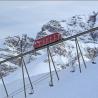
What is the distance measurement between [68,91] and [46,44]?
24.7 ft

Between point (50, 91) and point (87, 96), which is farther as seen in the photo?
point (50, 91)

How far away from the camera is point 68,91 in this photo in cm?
3300

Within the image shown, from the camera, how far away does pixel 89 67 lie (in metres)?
36.6

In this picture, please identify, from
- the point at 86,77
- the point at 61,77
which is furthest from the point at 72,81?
the point at 61,77

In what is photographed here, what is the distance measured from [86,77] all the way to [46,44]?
689cm

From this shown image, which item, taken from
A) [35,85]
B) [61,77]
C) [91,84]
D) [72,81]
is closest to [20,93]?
[35,85]

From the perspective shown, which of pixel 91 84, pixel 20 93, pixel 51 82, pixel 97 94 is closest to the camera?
pixel 97 94

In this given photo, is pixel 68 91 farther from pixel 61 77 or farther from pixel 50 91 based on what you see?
pixel 61 77

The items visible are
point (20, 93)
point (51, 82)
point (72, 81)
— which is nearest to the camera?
point (72, 81)

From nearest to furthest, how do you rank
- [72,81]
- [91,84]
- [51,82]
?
[91,84], [72,81], [51,82]

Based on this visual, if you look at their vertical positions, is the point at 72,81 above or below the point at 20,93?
above

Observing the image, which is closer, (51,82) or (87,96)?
(87,96)

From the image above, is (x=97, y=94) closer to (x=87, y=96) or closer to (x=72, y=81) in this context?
(x=87, y=96)

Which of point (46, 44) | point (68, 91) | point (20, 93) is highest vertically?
point (46, 44)
